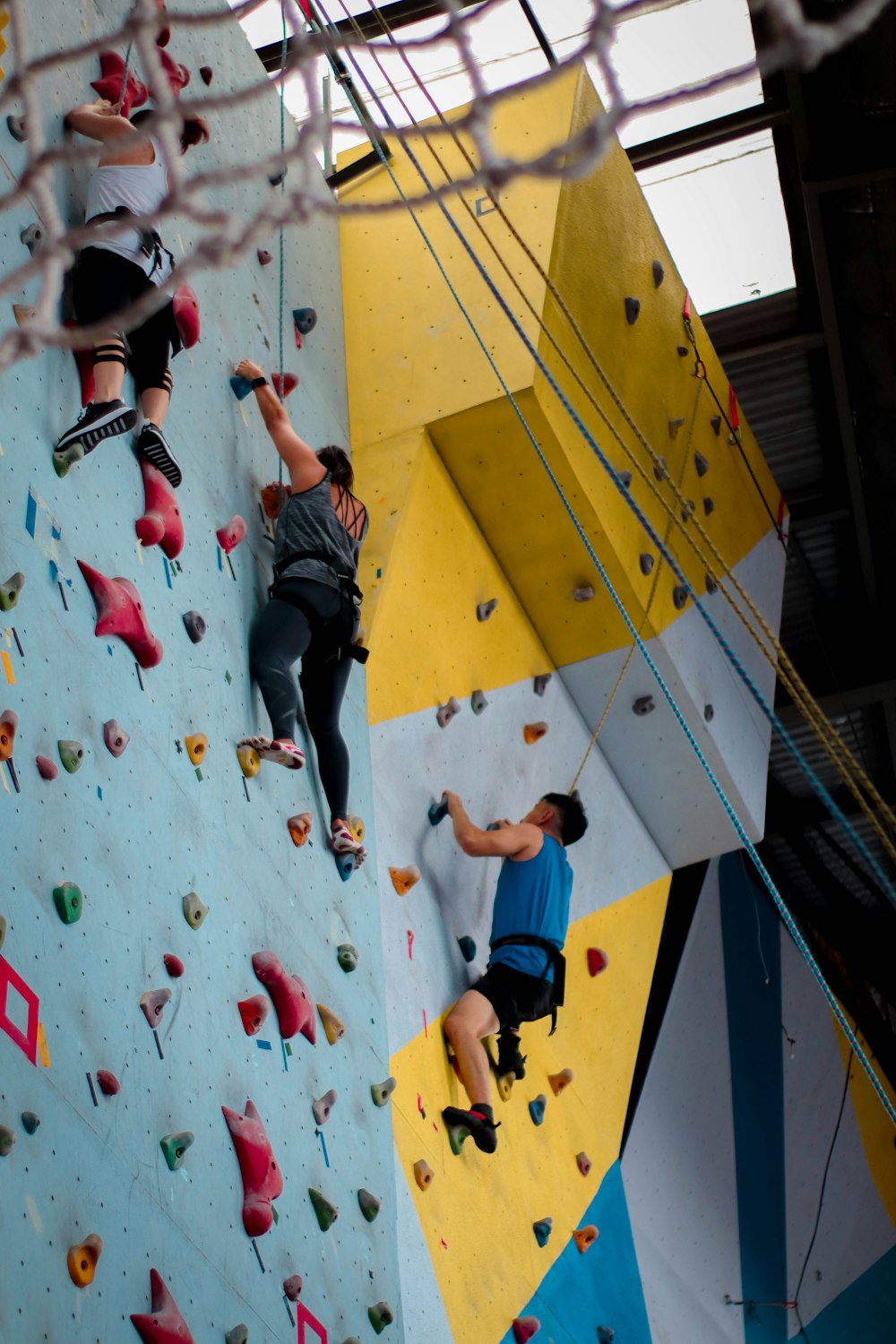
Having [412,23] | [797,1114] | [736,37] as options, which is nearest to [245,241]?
[412,23]

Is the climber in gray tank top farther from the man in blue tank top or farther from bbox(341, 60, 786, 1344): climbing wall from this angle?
the man in blue tank top

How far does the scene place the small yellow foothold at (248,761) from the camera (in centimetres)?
338

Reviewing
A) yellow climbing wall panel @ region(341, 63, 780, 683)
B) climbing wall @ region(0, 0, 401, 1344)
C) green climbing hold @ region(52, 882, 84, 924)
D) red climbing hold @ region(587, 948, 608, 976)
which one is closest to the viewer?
climbing wall @ region(0, 0, 401, 1344)

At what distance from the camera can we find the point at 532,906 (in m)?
4.26

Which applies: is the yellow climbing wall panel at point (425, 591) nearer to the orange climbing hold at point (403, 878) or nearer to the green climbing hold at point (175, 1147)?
the orange climbing hold at point (403, 878)

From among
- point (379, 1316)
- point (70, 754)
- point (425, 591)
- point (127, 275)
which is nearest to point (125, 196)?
point (127, 275)

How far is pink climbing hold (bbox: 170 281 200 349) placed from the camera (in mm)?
3606

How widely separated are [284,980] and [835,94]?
5111 millimetres

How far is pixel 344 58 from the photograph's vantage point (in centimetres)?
530

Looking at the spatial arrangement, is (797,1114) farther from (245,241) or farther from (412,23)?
(245,241)

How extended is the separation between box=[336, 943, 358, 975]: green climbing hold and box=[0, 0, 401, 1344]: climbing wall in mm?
14

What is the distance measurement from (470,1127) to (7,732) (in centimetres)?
196

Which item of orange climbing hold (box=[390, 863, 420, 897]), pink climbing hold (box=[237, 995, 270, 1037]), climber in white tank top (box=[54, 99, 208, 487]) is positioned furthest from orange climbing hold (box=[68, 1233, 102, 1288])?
orange climbing hold (box=[390, 863, 420, 897])

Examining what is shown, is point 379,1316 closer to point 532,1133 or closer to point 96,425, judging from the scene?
point 532,1133
